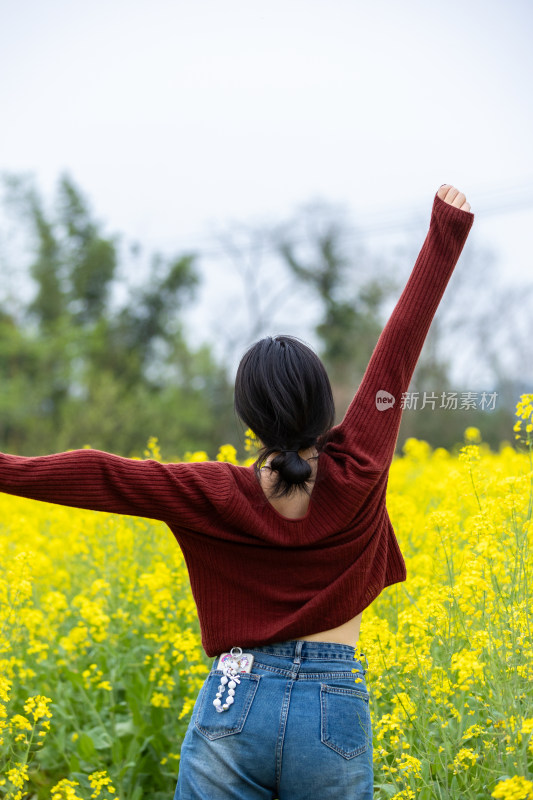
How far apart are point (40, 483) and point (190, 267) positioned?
22.2 m

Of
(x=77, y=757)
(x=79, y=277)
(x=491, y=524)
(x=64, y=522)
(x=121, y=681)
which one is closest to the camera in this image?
(x=491, y=524)

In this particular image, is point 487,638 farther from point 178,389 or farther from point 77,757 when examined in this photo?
point 178,389

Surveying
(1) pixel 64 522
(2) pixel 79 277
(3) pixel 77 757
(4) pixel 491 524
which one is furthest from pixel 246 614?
(2) pixel 79 277

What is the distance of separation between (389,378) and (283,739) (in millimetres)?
775

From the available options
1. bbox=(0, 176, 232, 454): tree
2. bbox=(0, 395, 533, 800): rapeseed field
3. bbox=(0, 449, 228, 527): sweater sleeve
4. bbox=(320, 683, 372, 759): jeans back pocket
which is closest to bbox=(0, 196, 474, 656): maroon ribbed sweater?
bbox=(0, 449, 228, 527): sweater sleeve

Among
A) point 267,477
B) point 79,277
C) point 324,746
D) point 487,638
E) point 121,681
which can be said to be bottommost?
point 121,681

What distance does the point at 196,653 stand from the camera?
303 centimetres

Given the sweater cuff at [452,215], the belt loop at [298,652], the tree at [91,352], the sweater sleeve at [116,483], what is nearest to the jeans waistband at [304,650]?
the belt loop at [298,652]

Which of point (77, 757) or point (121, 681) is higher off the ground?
point (121, 681)

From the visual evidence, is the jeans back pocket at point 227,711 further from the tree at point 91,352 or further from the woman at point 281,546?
the tree at point 91,352

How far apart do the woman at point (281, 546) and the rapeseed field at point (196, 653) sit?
384 millimetres

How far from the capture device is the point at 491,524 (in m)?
2.35

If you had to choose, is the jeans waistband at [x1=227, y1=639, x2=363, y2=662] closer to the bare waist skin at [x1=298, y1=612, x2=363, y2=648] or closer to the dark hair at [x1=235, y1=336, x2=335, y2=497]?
the bare waist skin at [x1=298, y1=612, x2=363, y2=648]

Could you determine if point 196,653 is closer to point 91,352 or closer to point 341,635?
point 341,635
